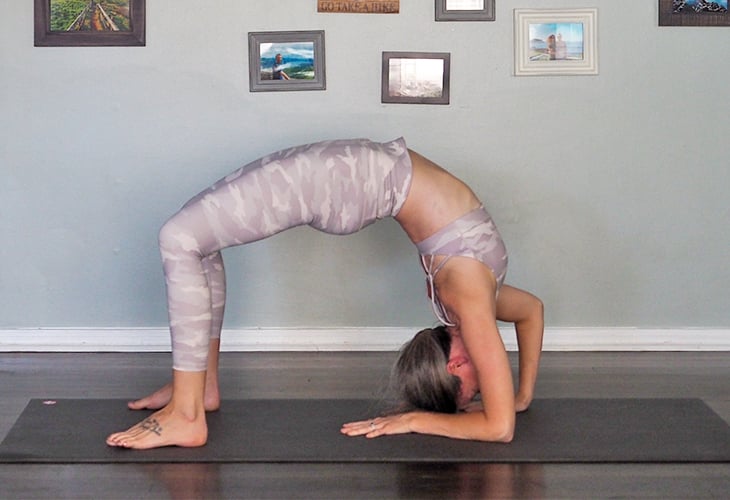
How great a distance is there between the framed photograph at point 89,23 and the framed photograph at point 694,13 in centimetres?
207

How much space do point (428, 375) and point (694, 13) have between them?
2019 millimetres

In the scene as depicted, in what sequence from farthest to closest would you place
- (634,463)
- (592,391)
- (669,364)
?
(669,364), (592,391), (634,463)

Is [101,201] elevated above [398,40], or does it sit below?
below

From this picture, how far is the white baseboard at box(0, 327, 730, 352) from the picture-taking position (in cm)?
400

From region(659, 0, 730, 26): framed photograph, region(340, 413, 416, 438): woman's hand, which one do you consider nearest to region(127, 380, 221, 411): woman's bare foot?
region(340, 413, 416, 438): woman's hand

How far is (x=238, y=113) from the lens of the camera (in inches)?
153

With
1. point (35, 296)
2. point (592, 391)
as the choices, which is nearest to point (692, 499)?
point (592, 391)

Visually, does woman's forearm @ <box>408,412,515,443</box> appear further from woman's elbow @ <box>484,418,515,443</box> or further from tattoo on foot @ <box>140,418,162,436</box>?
tattoo on foot @ <box>140,418,162,436</box>

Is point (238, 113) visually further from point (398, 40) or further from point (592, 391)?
point (592, 391)

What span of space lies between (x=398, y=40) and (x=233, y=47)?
65 cm

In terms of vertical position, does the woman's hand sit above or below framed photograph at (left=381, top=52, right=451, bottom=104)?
below

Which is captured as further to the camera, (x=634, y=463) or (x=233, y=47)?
(x=233, y=47)

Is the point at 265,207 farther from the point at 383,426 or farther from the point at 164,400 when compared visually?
the point at 164,400

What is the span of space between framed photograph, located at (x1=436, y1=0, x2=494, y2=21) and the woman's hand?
1727mm
